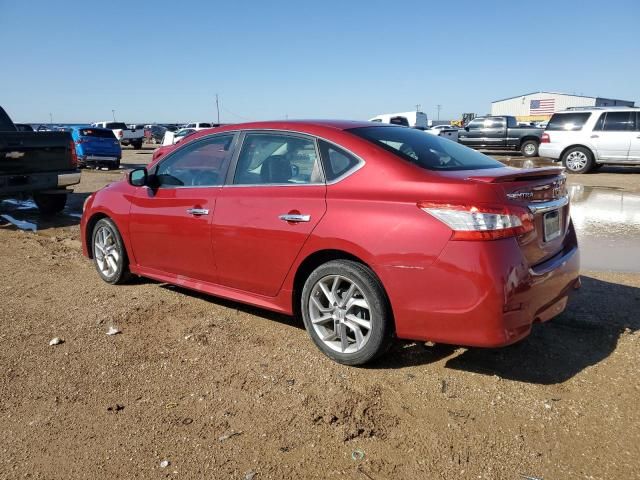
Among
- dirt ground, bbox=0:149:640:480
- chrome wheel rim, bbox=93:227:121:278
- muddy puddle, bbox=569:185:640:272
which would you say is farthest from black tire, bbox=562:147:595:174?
chrome wheel rim, bbox=93:227:121:278

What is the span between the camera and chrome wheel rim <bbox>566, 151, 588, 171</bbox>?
15.7 meters

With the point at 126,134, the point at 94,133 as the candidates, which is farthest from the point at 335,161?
the point at 126,134

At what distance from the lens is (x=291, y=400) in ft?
10.4

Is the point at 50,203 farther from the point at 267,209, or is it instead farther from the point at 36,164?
the point at 267,209

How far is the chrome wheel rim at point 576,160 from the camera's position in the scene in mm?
15711

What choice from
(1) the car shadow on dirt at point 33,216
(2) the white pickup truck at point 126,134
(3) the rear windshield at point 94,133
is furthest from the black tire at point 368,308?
(2) the white pickup truck at point 126,134

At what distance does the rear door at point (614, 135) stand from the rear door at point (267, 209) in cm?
1413

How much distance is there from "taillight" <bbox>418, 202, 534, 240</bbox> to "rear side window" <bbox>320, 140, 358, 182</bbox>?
2.54 ft

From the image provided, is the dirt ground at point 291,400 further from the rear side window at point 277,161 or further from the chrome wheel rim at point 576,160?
the chrome wheel rim at point 576,160

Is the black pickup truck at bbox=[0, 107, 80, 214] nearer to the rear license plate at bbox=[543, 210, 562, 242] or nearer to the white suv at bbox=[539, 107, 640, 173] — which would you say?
the rear license plate at bbox=[543, 210, 562, 242]

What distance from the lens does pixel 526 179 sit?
3.27 m

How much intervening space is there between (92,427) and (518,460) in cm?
219

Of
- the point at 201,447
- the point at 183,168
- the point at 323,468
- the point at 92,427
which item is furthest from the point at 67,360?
the point at 323,468

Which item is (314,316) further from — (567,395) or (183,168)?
(183,168)
